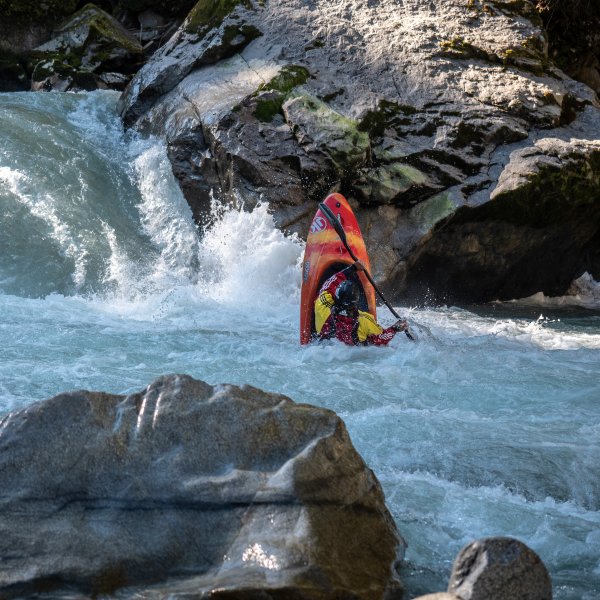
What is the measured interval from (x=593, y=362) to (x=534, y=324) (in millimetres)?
1693

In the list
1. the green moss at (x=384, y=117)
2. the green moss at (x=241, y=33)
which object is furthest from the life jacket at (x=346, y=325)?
the green moss at (x=241, y=33)

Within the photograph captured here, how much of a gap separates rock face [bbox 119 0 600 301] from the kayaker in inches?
80.7

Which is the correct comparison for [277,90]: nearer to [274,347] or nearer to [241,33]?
[241,33]

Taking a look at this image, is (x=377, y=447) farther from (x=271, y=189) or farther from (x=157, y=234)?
(x=157, y=234)

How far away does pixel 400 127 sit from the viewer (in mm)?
8375

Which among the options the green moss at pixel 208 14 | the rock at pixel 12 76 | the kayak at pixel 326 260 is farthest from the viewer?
the rock at pixel 12 76

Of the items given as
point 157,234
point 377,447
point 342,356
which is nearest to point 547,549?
point 377,447

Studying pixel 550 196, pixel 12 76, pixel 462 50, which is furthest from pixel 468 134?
pixel 12 76

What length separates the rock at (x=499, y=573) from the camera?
6.77 feet

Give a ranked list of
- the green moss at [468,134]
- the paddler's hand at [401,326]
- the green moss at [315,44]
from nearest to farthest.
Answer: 1. the paddler's hand at [401,326]
2. the green moss at [468,134]
3. the green moss at [315,44]

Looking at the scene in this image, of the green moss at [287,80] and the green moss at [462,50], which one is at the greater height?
the green moss at [462,50]

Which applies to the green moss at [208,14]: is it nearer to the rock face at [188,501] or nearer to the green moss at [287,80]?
the green moss at [287,80]

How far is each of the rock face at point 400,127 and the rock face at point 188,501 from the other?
218 inches

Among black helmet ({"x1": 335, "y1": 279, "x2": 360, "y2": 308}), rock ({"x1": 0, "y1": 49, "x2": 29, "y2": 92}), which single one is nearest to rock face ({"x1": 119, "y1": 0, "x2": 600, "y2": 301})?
black helmet ({"x1": 335, "y1": 279, "x2": 360, "y2": 308})
